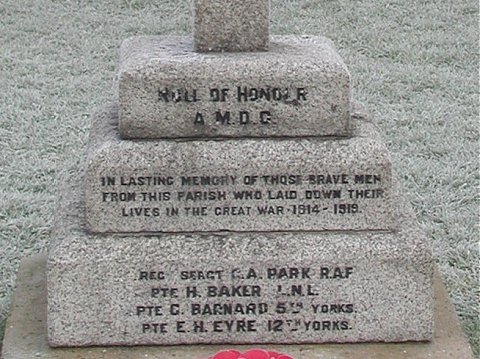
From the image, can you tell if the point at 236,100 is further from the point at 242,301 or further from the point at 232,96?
the point at 242,301

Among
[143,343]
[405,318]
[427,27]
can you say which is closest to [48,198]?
[143,343]

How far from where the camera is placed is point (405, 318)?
410 centimetres

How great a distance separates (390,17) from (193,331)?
726 cm

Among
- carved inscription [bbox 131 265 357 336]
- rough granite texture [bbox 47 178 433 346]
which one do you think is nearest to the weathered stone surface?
rough granite texture [bbox 47 178 433 346]

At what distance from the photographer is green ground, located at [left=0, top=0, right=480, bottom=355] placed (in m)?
5.77

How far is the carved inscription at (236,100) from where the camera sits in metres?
3.98

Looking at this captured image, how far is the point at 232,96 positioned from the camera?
3.99 meters

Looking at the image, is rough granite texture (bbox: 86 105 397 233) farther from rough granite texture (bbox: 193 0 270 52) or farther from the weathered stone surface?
rough granite texture (bbox: 193 0 270 52)

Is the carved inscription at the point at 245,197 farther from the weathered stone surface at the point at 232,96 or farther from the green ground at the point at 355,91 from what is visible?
the green ground at the point at 355,91

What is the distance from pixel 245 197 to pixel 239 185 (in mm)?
47

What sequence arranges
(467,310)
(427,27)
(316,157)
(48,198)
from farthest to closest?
(427,27), (48,198), (467,310), (316,157)

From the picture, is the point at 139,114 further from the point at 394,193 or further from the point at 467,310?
the point at 467,310

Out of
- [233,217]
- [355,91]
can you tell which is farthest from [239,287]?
[355,91]

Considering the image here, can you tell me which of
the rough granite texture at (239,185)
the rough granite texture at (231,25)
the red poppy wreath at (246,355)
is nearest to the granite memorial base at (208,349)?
the rough granite texture at (239,185)
